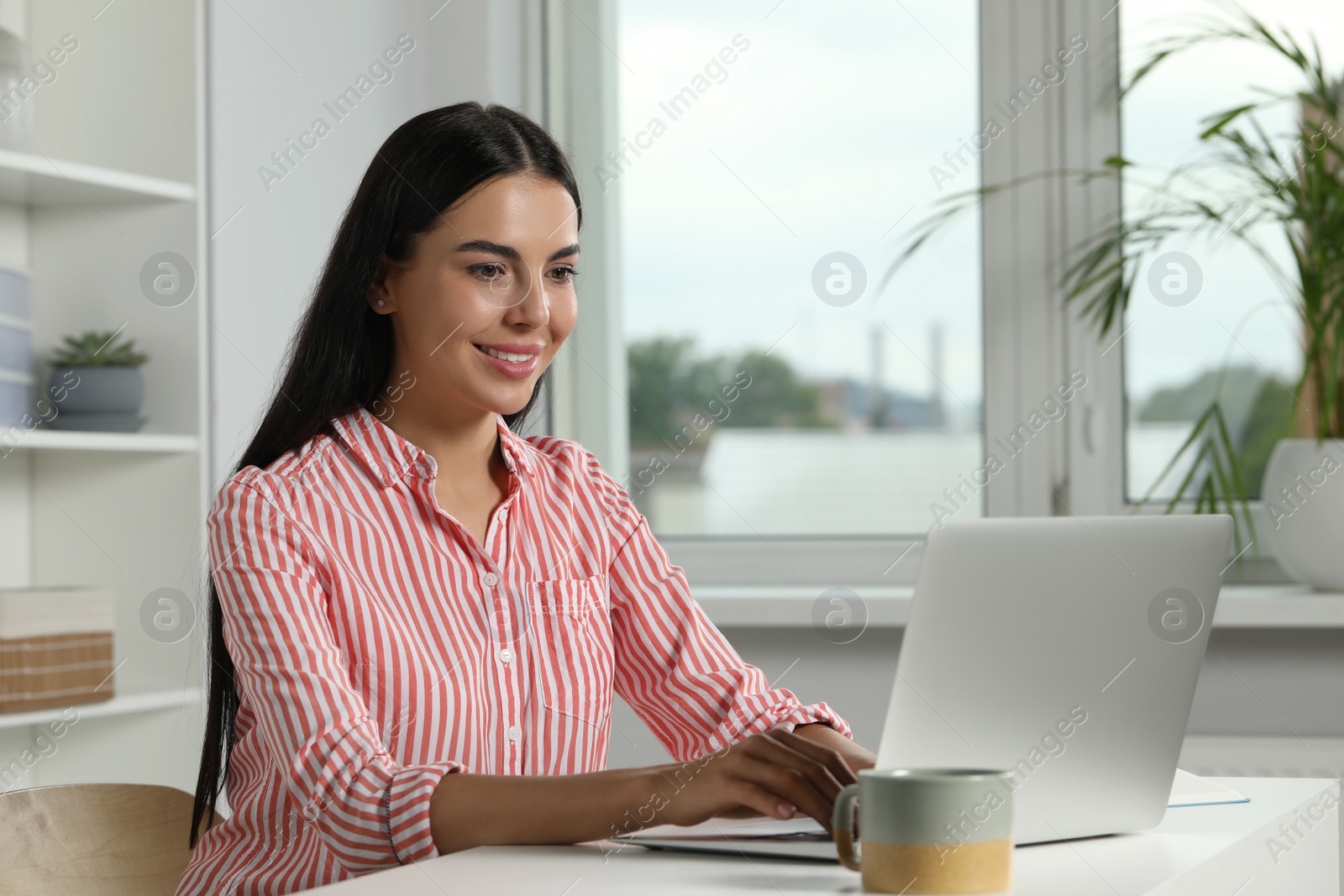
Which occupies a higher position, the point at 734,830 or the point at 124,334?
the point at 124,334

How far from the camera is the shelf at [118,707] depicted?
6.05 ft

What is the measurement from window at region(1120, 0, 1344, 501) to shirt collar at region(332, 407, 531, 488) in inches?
60.6

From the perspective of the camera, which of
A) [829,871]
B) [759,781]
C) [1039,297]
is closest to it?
[829,871]

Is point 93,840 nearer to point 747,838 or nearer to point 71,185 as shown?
point 747,838

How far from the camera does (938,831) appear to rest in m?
0.75

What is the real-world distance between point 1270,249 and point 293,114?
1719 millimetres

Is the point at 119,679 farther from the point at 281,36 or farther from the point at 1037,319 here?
the point at 1037,319

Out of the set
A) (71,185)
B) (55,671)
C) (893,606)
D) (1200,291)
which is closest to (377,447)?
(55,671)

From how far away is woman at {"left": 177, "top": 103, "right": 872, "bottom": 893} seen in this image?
1139mm

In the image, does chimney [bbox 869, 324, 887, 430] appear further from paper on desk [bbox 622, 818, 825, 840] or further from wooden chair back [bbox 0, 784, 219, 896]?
paper on desk [bbox 622, 818, 825, 840]

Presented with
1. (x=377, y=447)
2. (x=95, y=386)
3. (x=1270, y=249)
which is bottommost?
(x=377, y=447)

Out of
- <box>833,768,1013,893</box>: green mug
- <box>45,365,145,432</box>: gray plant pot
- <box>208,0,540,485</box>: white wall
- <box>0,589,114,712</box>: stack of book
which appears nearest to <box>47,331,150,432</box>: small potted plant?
<box>45,365,145,432</box>: gray plant pot

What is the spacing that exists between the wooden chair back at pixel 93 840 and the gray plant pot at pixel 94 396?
2.72 feet

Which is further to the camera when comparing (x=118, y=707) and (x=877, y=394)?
(x=877, y=394)
